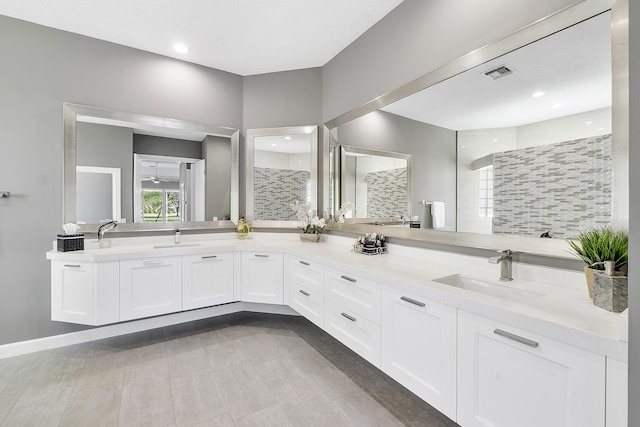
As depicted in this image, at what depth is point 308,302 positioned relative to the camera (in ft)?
8.25

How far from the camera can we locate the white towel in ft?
6.57

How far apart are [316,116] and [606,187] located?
2.66 m

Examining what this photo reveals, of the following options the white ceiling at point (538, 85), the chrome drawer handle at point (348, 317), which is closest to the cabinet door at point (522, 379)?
the chrome drawer handle at point (348, 317)

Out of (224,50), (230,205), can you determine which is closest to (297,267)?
(230,205)

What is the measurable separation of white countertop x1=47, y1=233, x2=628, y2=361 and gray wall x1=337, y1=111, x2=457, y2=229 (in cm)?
45

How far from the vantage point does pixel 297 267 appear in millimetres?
2684

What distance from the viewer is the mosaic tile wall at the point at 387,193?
234cm

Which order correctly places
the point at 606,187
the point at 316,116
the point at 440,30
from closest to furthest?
the point at 606,187, the point at 440,30, the point at 316,116

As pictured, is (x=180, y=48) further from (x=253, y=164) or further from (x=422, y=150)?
(x=422, y=150)

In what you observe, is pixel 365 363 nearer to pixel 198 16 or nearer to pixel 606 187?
pixel 606 187

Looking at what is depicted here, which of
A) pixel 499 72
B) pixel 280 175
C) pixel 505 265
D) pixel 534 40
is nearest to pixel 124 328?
pixel 280 175

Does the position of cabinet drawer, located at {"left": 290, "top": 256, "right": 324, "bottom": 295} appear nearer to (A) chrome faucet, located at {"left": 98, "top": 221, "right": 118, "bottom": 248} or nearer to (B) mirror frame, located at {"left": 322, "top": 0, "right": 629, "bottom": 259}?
(B) mirror frame, located at {"left": 322, "top": 0, "right": 629, "bottom": 259}

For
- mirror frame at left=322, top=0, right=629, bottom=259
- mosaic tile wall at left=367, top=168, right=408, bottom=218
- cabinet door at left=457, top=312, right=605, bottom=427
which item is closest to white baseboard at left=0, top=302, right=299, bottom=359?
mosaic tile wall at left=367, top=168, right=408, bottom=218

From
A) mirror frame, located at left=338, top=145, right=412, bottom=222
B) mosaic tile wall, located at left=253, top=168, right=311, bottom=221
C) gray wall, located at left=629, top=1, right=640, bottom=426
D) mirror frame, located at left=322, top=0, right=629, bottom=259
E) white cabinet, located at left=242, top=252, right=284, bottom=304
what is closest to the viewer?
gray wall, located at left=629, top=1, right=640, bottom=426
